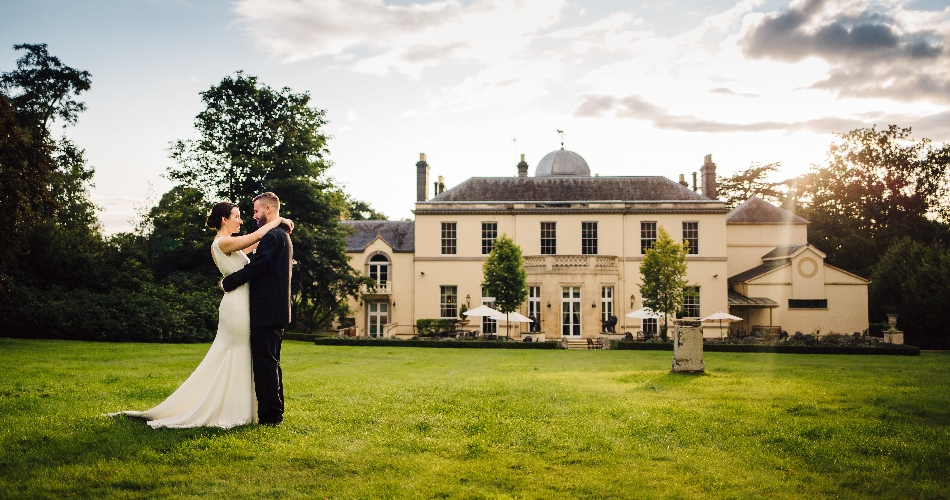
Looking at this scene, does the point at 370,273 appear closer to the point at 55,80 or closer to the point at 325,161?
the point at 325,161

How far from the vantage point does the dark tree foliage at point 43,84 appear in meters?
26.6

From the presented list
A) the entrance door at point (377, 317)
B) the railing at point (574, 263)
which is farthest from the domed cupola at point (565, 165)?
the entrance door at point (377, 317)

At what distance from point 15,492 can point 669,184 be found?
37.8m

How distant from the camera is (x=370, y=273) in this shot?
3800 cm

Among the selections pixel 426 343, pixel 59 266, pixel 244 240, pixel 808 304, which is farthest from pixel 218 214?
pixel 808 304

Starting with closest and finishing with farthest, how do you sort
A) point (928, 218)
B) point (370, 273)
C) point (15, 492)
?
point (15, 492) → point (370, 273) → point (928, 218)

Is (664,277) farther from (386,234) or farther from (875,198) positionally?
(875,198)

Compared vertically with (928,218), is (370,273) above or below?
below

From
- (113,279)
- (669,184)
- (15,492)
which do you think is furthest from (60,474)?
(669,184)

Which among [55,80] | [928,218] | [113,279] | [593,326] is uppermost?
[55,80]

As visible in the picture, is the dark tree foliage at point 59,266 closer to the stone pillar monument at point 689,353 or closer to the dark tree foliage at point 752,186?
the stone pillar monument at point 689,353

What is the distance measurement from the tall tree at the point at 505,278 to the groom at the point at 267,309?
24.6 meters

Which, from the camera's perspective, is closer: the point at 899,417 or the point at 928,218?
the point at 899,417

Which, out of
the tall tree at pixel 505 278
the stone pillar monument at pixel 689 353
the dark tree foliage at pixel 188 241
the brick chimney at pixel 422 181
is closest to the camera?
the stone pillar monument at pixel 689 353
